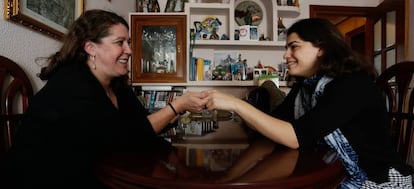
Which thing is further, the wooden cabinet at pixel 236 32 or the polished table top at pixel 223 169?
the wooden cabinet at pixel 236 32

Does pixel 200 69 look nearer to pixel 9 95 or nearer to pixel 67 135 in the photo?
pixel 9 95

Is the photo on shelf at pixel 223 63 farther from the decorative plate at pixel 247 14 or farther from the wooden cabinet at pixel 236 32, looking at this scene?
the decorative plate at pixel 247 14

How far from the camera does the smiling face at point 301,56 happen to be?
1.30 metres

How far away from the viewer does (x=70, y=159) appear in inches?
35.9

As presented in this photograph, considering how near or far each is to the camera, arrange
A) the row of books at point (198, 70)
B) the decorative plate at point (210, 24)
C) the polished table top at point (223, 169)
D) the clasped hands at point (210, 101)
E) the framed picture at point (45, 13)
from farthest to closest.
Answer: the decorative plate at point (210, 24) → the row of books at point (198, 70) → the framed picture at point (45, 13) → the clasped hands at point (210, 101) → the polished table top at point (223, 169)

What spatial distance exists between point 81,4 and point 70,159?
1.40 meters

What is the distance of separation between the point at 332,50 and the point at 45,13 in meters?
1.35

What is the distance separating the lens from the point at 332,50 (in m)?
1.22

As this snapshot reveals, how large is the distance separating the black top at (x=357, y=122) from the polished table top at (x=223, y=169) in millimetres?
83

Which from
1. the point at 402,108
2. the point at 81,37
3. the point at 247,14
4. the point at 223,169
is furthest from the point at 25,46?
the point at 247,14

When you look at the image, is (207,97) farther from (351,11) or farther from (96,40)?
(351,11)

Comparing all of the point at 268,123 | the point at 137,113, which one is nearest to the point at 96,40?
the point at 137,113

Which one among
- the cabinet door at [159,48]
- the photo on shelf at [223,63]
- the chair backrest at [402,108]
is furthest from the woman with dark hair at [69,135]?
the photo on shelf at [223,63]

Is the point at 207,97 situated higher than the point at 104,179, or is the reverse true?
the point at 207,97
